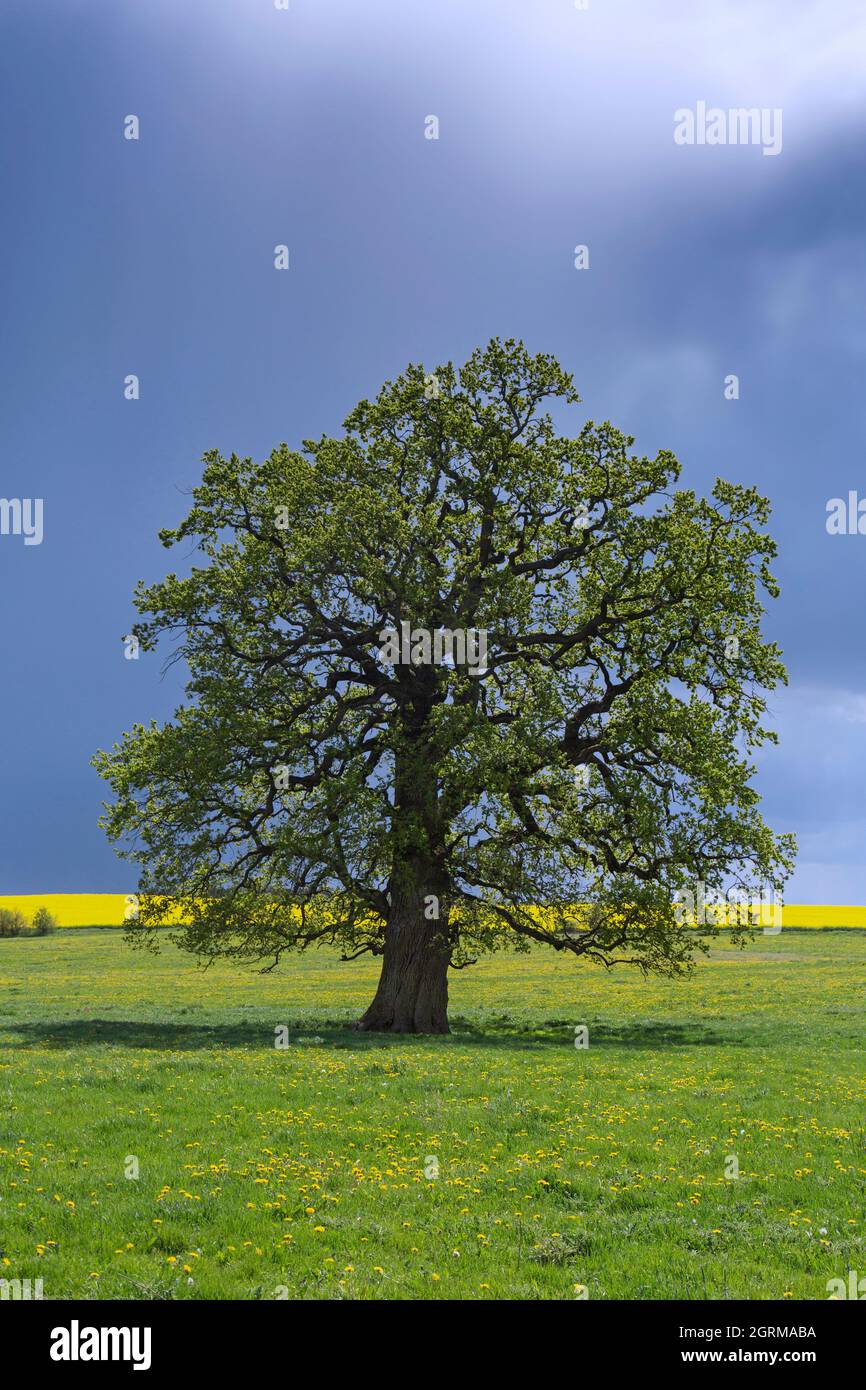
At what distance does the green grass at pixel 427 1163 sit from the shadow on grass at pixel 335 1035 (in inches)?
11.4

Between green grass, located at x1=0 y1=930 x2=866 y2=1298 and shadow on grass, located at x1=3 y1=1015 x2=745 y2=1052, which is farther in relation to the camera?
shadow on grass, located at x1=3 y1=1015 x2=745 y2=1052

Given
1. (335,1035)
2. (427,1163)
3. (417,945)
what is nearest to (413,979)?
(417,945)

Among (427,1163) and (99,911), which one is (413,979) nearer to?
(427,1163)

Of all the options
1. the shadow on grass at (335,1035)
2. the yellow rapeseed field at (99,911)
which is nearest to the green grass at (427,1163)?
the shadow on grass at (335,1035)

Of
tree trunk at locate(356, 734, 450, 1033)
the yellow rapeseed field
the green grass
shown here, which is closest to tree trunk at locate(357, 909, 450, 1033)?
tree trunk at locate(356, 734, 450, 1033)

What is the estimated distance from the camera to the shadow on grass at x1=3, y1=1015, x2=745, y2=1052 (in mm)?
Answer: 26719

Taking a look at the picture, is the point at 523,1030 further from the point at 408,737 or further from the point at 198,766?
the point at 198,766

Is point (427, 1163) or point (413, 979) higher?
point (427, 1163)

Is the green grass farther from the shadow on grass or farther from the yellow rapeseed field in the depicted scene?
the yellow rapeseed field

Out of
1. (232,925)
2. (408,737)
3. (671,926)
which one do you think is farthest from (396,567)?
(671,926)

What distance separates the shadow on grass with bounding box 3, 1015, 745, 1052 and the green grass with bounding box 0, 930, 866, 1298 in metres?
0.29

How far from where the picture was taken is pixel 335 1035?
28719 millimetres

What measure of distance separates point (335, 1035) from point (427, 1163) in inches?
610
